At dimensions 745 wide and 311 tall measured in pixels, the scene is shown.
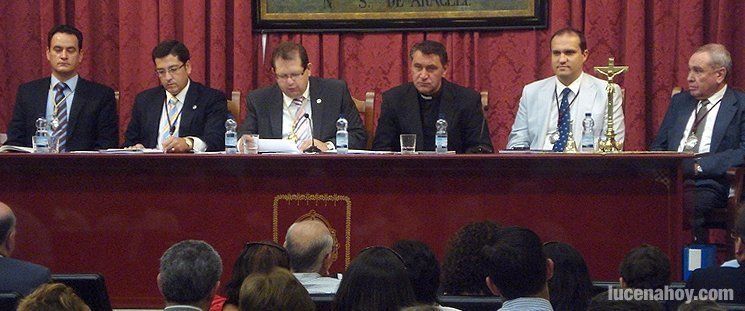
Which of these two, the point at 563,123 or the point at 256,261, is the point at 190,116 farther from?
the point at 256,261

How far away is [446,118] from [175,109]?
1.75 m

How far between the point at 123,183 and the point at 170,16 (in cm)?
271

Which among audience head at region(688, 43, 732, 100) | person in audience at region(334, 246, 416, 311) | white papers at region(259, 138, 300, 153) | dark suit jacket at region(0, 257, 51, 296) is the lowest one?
dark suit jacket at region(0, 257, 51, 296)

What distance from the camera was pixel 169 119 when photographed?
7293mm

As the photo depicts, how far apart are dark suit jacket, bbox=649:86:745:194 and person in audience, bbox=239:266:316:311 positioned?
4.28 metres

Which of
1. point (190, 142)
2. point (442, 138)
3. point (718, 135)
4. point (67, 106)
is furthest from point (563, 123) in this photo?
point (67, 106)

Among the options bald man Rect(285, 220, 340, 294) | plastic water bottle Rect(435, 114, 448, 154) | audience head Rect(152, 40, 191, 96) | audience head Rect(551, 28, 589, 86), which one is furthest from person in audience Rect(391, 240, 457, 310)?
audience head Rect(152, 40, 191, 96)

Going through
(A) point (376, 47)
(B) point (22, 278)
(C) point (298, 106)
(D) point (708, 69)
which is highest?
(A) point (376, 47)

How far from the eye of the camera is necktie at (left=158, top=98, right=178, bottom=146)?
7270 millimetres

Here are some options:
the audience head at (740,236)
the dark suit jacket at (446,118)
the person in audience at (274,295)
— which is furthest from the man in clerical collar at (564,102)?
the person in audience at (274,295)

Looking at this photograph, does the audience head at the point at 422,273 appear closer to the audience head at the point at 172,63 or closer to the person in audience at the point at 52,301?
the person in audience at the point at 52,301

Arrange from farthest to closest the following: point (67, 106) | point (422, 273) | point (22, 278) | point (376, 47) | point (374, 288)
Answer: point (376, 47)
point (67, 106)
point (22, 278)
point (422, 273)
point (374, 288)

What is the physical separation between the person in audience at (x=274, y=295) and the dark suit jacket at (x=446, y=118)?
4.18m

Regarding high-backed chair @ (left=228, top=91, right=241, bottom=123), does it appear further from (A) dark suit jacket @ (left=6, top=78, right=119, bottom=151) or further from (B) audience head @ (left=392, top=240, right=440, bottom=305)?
(B) audience head @ (left=392, top=240, right=440, bottom=305)
